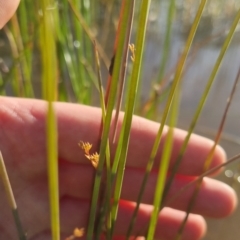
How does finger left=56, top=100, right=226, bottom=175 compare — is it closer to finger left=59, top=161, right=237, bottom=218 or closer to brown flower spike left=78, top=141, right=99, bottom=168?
finger left=59, top=161, right=237, bottom=218

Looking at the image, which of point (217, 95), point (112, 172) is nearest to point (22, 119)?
point (112, 172)

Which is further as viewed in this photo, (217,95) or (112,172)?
(217,95)

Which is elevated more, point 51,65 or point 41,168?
point 51,65

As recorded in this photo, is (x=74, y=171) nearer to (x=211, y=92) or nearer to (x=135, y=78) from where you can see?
(x=135, y=78)

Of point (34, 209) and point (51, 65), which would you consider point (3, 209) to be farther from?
point (51, 65)

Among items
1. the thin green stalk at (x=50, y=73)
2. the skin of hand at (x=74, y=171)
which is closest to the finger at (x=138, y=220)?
the skin of hand at (x=74, y=171)

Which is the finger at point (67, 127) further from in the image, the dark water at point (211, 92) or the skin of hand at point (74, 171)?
the dark water at point (211, 92)

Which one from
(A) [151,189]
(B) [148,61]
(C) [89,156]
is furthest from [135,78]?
(B) [148,61]

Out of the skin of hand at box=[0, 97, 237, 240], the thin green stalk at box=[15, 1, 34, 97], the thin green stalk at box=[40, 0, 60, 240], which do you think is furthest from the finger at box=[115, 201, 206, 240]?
the thin green stalk at box=[40, 0, 60, 240]
